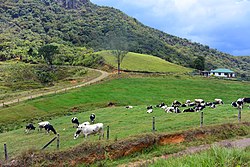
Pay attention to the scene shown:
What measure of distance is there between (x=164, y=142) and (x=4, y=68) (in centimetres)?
8106

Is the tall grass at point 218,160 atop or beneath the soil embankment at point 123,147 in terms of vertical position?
atop

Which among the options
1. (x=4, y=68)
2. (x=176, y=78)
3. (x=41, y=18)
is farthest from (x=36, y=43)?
(x=176, y=78)

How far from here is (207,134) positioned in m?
19.1

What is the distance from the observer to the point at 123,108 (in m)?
37.5

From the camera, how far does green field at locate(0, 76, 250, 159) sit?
75.4 feet

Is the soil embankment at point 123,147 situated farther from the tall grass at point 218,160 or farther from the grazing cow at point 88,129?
the tall grass at point 218,160

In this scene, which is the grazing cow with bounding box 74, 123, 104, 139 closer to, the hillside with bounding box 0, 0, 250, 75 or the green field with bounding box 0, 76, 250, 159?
the green field with bounding box 0, 76, 250, 159

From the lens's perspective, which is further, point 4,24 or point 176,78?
point 4,24

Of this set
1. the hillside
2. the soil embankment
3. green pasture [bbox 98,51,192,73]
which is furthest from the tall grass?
the hillside

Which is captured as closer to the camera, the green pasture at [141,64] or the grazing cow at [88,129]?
the grazing cow at [88,129]

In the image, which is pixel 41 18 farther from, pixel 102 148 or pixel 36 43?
pixel 102 148

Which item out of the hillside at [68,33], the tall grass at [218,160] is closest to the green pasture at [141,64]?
the hillside at [68,33]

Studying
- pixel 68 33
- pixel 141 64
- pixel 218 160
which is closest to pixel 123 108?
pixel 218 160

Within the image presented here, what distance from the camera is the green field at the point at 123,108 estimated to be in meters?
23.0
